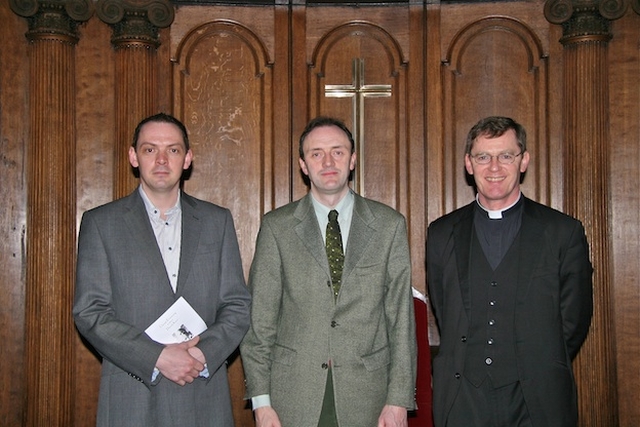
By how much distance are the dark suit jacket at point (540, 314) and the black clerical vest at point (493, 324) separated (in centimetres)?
2

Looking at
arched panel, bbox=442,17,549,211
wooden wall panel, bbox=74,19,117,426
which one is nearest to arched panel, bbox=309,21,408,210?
arched panel, bbox=442,17,549,211

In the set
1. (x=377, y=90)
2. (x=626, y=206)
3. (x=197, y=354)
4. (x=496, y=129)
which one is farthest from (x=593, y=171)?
(x=197, y=354)

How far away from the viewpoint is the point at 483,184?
2.94 metres

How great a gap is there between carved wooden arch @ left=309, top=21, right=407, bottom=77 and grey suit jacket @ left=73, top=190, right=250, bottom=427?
6.75ft

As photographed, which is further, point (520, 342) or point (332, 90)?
point (332, 90)

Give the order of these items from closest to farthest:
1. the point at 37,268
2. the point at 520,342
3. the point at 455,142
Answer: the point at 520,342 < the point at 37,268 < the point at 455,142

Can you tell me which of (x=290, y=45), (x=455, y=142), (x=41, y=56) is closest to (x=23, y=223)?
(x=41, y=56)

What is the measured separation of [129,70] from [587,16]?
2.65 metres

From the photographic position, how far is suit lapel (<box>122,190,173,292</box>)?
288 centimetres

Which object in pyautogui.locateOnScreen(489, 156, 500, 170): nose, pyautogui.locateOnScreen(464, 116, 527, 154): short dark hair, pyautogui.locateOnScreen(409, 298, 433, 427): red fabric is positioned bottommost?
pyautogui.locateOnScreen(409, 298, 433, 427): red fabric

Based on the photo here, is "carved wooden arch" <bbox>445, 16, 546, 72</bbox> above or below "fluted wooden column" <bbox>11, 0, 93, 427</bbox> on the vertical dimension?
above

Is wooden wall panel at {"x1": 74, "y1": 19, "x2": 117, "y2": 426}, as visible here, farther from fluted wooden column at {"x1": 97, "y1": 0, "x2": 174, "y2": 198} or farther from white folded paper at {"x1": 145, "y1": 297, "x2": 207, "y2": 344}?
white folded paper at {"x1": 145, "y1": 297, "x2": 207, "y2": 344}

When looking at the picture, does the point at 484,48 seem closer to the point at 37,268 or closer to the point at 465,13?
the point at 465,13

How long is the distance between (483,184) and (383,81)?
6.48 ft
